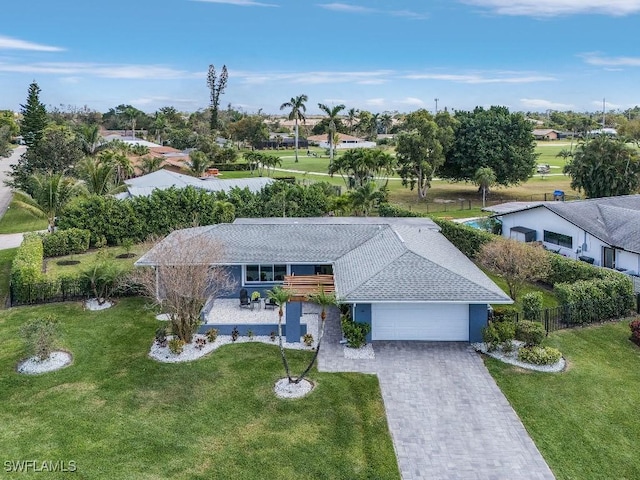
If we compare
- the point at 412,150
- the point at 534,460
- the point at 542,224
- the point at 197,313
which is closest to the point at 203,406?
the point at 197,313

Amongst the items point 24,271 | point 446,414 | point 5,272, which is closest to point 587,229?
point 446,414

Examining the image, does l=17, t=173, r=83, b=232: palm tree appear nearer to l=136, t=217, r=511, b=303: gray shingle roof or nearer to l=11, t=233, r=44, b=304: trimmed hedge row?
l=11, t=233, r=44, b=304: trimmed hedge row

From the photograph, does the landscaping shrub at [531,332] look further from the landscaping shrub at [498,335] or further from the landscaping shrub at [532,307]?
the landscaping shrub at [532,307]

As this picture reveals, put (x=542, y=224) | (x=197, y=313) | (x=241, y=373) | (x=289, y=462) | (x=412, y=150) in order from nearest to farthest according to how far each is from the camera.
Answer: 1. (x=289, y=462)
2. (x=241, y=373)
3. (x=197, y=313)
4. (x=542, y=224)
5. (x=412, y=150)

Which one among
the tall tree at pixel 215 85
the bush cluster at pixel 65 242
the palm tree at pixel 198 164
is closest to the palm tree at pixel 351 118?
the tall tree at pixel 215 85

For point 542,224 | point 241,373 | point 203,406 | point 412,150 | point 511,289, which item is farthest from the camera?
point 412,150

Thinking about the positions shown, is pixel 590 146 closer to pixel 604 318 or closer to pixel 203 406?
pixel 604 318
